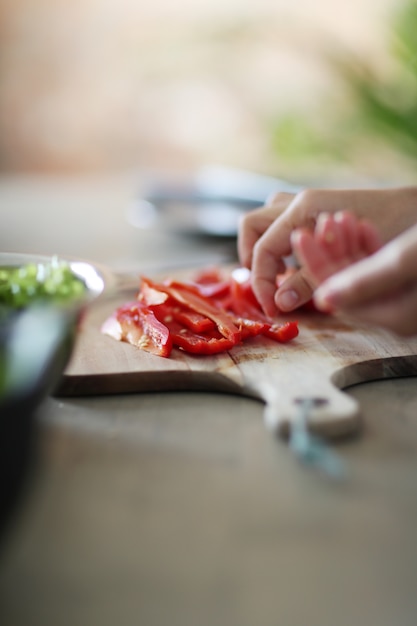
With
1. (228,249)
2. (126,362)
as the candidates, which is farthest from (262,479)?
(228,249)

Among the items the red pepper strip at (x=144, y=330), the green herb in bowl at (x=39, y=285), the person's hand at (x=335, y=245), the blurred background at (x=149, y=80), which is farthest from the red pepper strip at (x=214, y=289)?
the blurred background at (x=149, y=80)

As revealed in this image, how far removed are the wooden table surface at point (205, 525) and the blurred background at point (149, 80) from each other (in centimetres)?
381

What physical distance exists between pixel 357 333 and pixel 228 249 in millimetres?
787

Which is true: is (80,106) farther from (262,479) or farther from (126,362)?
(262,479)

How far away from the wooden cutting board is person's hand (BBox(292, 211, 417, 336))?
13cm

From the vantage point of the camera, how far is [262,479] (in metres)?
0.78

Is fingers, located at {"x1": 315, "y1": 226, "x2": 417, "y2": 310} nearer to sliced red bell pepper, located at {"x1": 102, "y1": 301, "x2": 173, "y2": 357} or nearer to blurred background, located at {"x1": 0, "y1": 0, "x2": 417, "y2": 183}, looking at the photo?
sliced red bell pepper, located at {"x1": 102, "y1": 301, "x2": 173, "y2": 357}

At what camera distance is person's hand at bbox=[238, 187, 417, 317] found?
1181mm

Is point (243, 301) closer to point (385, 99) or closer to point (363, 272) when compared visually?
point (363, 272)

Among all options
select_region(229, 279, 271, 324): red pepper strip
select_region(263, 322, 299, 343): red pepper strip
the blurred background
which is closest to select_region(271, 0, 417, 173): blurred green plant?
select_region(229, 279, 271, 324): red pepper strip

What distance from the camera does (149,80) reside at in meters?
5.08

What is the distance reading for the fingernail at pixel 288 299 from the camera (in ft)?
3.92

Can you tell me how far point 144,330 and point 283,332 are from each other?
23 cm

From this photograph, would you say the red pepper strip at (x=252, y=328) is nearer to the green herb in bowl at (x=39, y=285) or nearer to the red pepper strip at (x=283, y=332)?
the red pepper strip at (x=283, y=332)
